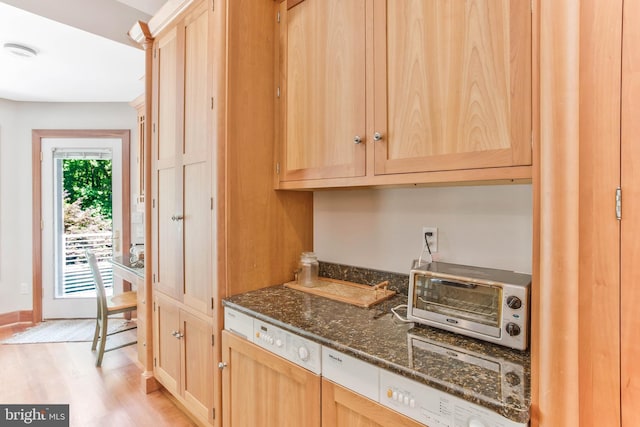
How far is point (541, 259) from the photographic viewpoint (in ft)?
2.35

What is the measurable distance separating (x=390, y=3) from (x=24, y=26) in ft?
7.71

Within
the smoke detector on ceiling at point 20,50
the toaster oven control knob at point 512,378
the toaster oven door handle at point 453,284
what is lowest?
the toaster oven control knob at point 512,378

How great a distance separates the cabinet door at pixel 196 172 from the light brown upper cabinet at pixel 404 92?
39 centimetres

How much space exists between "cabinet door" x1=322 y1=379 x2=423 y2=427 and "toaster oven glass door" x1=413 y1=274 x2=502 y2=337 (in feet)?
1.16

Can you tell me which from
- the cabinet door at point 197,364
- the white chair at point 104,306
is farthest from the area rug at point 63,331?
the cabinet door at point 197,364

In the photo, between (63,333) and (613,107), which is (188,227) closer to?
(613,107)

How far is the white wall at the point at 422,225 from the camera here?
1.29 metres

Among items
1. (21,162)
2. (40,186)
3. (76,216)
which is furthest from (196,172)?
(21,162)

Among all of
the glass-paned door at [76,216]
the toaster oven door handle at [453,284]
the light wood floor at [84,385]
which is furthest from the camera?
the glass-paned door at [76,216]

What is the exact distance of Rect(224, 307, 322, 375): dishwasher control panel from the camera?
1184mm

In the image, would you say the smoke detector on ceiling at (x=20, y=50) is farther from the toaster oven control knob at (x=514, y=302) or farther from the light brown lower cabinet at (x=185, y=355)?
the toaster oven control knob at (x=514, y=302)

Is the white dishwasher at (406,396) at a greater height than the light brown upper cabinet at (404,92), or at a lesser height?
lesser

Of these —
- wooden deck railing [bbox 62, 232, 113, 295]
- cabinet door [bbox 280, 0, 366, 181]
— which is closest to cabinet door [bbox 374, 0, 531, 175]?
cabinet door [bbox 280, 0, 366, 181]

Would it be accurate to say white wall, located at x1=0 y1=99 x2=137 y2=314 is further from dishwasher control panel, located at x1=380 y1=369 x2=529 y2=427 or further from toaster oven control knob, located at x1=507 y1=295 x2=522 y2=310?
toaster oven control knob, located at x1=507 y1=295 x2=522 y2=310
